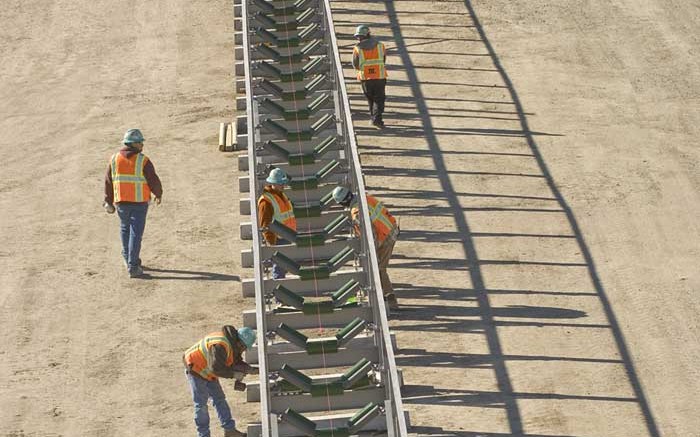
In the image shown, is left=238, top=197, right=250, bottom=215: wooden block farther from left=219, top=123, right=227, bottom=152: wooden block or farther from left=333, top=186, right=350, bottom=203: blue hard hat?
left=219, top=123, right=227, bottom=152: wooden block

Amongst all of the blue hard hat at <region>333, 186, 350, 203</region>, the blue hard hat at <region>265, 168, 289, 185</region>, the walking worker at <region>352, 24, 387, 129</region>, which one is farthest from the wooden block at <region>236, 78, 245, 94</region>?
the blue hard hat at <region>333, 186, 350, 203</region>

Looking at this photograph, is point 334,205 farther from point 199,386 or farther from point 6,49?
point 6,49

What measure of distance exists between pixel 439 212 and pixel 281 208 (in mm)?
3744

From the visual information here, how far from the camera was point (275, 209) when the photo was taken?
1727 cm

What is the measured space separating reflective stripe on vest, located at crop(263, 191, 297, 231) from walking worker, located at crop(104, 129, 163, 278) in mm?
1882

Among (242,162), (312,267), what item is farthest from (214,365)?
(242,162)

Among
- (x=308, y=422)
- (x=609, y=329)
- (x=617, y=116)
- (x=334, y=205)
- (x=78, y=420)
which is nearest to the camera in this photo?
(x=308, y=422)

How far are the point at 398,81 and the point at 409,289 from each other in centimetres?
752

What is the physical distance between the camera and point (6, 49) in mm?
26875

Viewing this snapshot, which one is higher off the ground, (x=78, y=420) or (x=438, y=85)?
(x=438, y=85)

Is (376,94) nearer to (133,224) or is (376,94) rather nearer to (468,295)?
(468,295)

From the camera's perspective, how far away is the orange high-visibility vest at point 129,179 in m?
18.3

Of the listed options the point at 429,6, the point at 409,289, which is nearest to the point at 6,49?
the point at 429,6

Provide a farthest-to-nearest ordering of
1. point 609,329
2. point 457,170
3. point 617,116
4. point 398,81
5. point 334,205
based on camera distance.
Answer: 1. point 398,81
2. point 617,116
3. point 457,170
4. point 334,205
5. point 609,329
